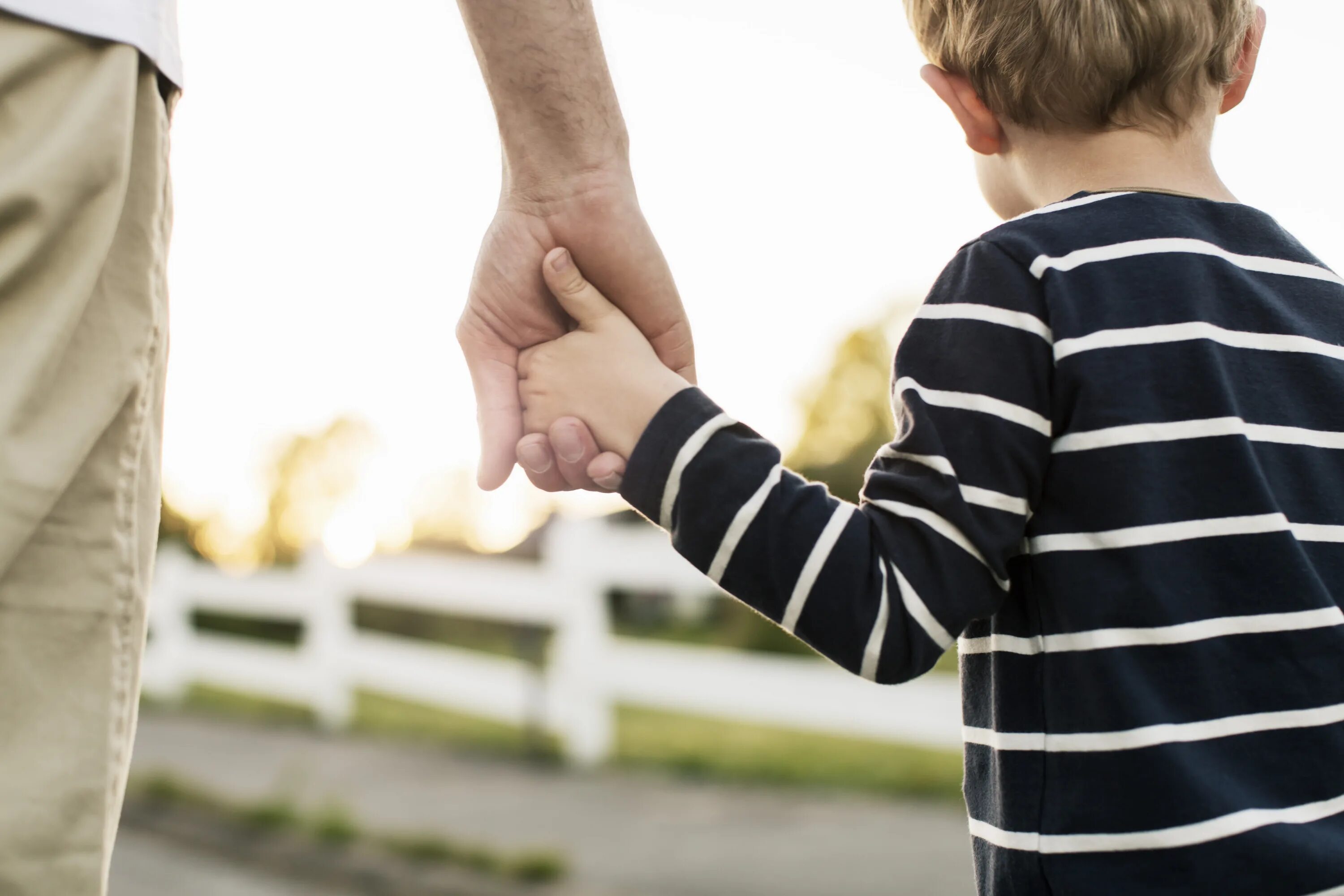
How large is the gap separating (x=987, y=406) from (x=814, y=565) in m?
0.20

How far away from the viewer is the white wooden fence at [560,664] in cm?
484

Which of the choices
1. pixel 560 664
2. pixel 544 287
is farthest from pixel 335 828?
pixel 544 287

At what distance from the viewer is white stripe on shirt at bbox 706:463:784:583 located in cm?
102

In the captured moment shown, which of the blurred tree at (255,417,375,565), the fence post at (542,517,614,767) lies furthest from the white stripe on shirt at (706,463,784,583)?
the blurred tree at (255,417,375,565)

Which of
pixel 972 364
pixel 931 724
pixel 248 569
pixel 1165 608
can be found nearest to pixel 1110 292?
pixel 972 364

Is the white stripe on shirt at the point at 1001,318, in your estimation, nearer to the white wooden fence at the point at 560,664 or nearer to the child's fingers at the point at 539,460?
the child's fingers at the point at 539,460

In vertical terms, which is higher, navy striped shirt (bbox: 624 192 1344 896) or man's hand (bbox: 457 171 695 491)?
man's hand (bbox: 457 171 695 491)

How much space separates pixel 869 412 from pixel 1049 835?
3016 centimetres

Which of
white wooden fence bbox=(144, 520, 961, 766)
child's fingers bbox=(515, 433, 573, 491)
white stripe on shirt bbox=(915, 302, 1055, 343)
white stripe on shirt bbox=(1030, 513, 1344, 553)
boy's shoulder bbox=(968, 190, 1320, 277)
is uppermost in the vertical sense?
boy's shoulder bbox=(968, 190, 1320, 277)

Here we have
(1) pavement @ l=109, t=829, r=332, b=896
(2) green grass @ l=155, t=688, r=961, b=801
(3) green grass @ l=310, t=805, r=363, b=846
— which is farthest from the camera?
(2) green grass @ l=155, t=688, r=961, b=801

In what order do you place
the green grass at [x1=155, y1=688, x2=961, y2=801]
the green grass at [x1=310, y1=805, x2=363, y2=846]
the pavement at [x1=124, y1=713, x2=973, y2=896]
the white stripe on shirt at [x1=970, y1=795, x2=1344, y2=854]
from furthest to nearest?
the green grass at [x1=155, y1=688, x2=961, y2=801], the green grass at [x1=310, y1=805, x2=363, y2=846], the pavement at [x1=124, y1=713, x2=973, y2=896], the white stripe on shirt at [x1=970, y1=795, x2=1344, y2=854]

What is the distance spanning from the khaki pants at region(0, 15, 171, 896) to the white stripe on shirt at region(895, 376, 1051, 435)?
0.66 m

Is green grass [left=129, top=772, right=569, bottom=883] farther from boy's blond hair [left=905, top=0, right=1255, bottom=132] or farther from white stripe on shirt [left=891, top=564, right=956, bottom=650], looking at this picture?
boy's blond hair [left=905, top=0, right=1255, bottom=132]

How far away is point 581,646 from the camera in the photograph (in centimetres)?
579
